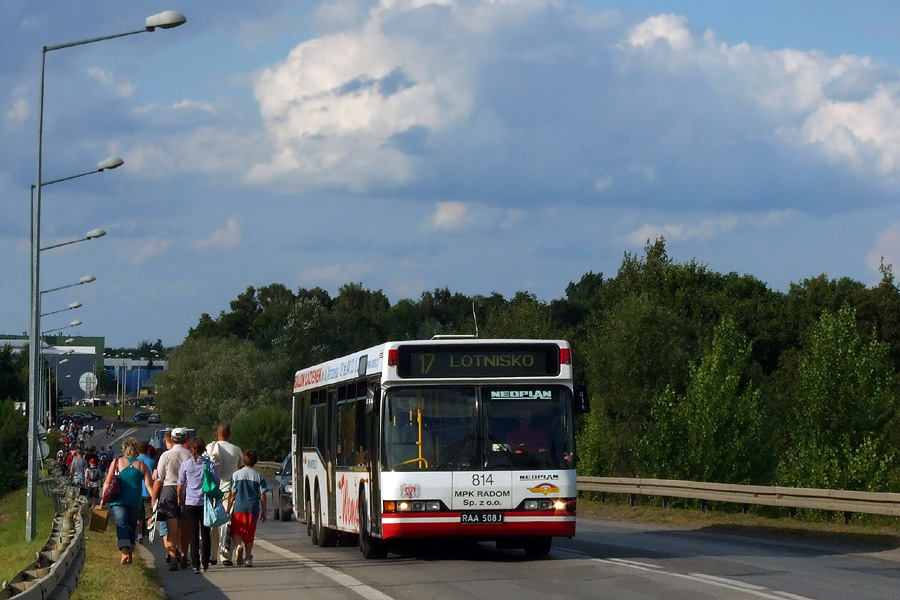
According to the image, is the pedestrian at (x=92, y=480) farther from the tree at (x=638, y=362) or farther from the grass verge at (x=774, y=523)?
the tree at (x=638, y=362)

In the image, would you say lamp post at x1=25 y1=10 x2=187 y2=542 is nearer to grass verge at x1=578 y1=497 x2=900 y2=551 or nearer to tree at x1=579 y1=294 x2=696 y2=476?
grass verge at x1=578 y1=497 x2=900 y2=551

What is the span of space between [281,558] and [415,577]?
4.23 meters

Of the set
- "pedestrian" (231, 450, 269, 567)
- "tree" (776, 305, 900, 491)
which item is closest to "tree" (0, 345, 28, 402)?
"tree" (776, 305, 900, 491)

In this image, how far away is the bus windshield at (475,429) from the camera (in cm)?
1617

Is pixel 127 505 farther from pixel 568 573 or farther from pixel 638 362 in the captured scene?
pixel 638 362

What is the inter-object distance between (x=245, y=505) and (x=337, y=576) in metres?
2.12

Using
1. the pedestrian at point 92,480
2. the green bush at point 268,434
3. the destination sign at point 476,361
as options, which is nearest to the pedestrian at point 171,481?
the destination sign at point 476,361

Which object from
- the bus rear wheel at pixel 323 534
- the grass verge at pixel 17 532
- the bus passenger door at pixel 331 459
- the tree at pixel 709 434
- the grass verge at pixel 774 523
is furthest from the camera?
the tree at pixel 709 434

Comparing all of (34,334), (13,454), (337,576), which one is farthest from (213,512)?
(13,454)

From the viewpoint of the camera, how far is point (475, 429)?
53.3 ft

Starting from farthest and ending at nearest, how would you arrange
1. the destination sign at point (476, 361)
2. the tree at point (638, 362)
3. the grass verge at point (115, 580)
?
1. the tree at point (638, 362)
2. the destination sign at point (476, 361)
3. the grass verge at point (115, 580)

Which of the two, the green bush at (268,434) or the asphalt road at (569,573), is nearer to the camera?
the asphalt road at (569,573)

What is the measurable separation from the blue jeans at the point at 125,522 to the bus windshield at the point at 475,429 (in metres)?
3.64

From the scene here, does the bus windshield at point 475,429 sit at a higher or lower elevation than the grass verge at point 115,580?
higher
